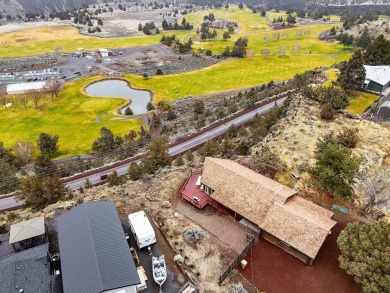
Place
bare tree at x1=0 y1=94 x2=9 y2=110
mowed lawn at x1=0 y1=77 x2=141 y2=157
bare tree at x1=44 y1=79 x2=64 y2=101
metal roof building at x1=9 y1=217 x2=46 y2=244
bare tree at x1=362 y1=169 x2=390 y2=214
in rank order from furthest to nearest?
bare tree at x1=44 y1=79 x2=64 y2=101 → bare tree at x1=0 y1=94 x2=9 y2=110 → mowed lawn at x1=0 y1=77 x2=141 y2=157 → bare tree at x1=362 y1=169 x2=390 y2=214 → metal roof building at x1=9 y1=217 x2=46 y2=244

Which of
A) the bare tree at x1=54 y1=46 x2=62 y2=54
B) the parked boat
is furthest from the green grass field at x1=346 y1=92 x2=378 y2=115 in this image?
the bare tree at x1=54 y1=46 x2=62 y2=54

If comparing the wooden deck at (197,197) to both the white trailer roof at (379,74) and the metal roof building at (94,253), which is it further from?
the white trailer roof at (379,74)

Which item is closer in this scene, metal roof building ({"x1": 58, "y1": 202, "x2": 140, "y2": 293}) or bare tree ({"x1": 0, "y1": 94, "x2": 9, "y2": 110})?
metal roof building ({"x1": 58, "y1": 202, "x2": 140, "y2": 293})

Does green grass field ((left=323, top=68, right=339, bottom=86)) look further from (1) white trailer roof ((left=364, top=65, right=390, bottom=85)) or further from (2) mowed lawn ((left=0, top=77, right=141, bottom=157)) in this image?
(2) mowed lawn ((left=0, top=77, right=141, bottom=157))

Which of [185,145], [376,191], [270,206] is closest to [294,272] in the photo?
[270,206]

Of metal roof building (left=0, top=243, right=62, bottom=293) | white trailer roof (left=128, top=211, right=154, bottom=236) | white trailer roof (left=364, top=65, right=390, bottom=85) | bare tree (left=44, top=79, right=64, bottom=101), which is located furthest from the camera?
bare tree (left=44, top=79, right=64, bottom=101)

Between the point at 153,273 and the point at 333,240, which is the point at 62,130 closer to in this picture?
the point at 153,273

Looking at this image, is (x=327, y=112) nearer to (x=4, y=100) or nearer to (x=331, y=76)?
(x=331, y=76)
